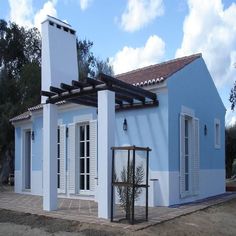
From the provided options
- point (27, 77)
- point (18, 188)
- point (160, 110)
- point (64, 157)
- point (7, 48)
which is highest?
point (7, 48)

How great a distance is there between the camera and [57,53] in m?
12.3

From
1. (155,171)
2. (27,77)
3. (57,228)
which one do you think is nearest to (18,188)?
(155,171)

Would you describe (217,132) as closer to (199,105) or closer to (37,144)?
(199,105)

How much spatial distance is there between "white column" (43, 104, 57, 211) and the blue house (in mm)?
264

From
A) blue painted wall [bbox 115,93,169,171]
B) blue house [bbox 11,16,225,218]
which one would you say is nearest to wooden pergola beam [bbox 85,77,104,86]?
blue house [bbox 11,16,225,218]

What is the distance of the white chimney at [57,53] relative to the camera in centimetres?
1205

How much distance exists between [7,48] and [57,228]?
26732mm

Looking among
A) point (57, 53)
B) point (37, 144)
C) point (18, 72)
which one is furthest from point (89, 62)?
point (57, 53)

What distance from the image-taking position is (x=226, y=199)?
1422 cm

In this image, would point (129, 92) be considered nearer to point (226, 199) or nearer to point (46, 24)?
point (46, 24)

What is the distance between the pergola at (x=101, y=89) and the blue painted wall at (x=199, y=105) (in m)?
0.83

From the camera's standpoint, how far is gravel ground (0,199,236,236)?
8.88m

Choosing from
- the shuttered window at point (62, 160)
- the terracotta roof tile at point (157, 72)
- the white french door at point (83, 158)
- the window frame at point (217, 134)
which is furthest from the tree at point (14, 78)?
the window frame at point (217, 134)

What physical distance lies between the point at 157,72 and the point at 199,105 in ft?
6.60
